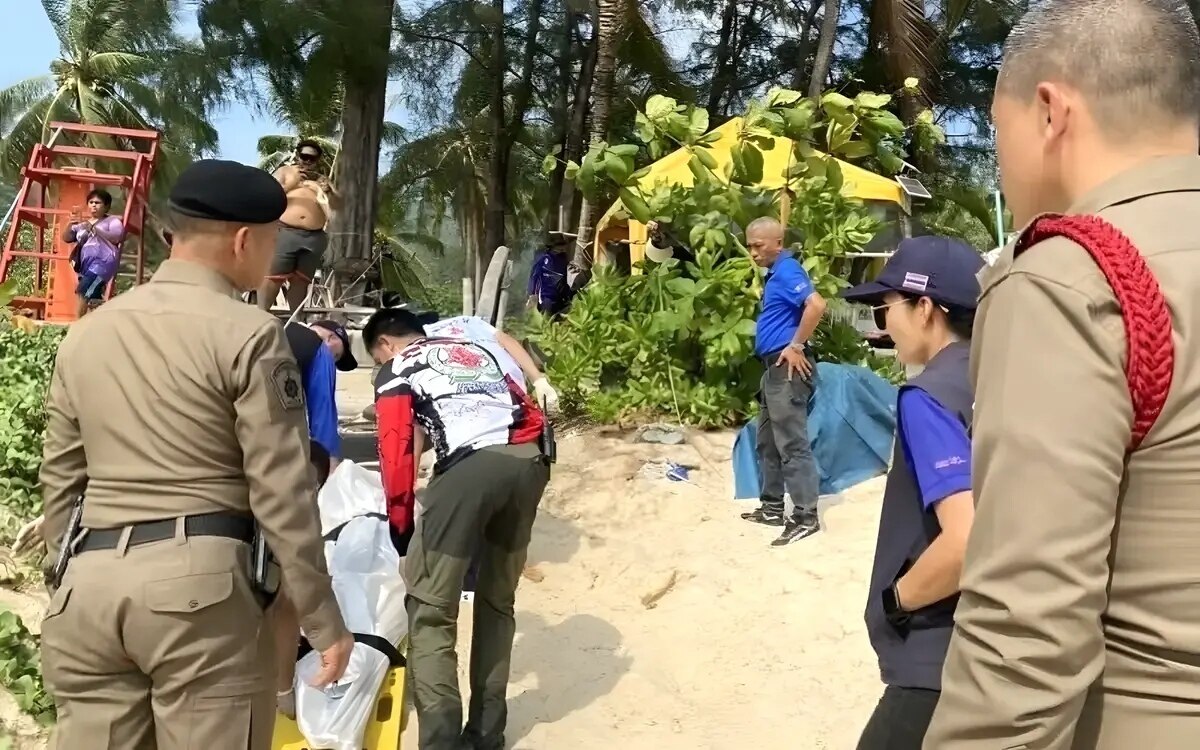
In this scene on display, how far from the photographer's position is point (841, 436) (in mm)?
7207

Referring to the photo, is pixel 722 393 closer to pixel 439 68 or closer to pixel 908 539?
pixel 908 539

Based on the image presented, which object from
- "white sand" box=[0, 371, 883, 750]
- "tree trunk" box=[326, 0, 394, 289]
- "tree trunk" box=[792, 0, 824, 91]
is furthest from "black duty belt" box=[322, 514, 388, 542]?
"tree trunk" box=[792, 0, 824, 91]

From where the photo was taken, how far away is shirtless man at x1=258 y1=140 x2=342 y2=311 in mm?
6016

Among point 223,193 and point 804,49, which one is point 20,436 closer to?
point 223,193

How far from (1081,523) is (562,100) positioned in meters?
23.8

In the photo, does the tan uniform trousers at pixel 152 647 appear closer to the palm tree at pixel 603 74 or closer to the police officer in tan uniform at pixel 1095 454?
the police officer in tan uniform at pixel 1095 454

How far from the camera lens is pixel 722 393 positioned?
8.05 metres

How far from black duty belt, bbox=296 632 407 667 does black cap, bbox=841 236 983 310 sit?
2.06 m

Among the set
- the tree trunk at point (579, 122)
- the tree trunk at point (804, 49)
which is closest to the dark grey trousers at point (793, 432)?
the tree trunk at point (579, 122)

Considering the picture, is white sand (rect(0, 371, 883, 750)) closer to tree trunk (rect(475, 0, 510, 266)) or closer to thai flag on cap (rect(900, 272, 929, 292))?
thai flag on cap (rect(900, 272, 929, 292))

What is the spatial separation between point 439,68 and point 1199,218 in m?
23.5

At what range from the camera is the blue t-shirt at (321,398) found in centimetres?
346

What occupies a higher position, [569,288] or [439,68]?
[439,68]

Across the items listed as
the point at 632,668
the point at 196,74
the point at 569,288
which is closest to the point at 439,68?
the point at 196,74
